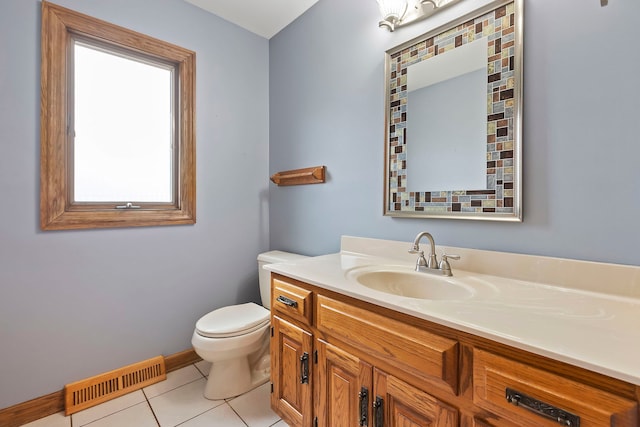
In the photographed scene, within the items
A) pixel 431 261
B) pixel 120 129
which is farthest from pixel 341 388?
pixel 120 129

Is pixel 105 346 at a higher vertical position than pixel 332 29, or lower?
lower

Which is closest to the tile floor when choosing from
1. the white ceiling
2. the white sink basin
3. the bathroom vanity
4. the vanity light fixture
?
the bathroom vanity

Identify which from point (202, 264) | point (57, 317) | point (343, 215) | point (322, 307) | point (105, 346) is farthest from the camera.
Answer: point (202, 264)

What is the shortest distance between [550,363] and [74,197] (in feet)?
7.12

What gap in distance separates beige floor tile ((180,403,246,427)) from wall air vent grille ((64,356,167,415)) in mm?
491

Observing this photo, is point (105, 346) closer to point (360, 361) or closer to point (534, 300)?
point (360, 361)

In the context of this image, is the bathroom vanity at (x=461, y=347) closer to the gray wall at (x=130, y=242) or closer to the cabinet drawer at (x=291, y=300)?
the cabinet drawer at (x=291, y=300)

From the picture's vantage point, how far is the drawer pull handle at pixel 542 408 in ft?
1.86

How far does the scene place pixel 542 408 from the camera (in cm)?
60

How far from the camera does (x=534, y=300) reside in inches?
33.9

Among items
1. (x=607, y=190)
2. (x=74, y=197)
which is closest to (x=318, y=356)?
(x=607, y=190)

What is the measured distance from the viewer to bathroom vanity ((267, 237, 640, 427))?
58 cm

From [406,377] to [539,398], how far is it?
0.34 meters

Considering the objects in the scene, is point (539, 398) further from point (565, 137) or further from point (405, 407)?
point (565, 137)
